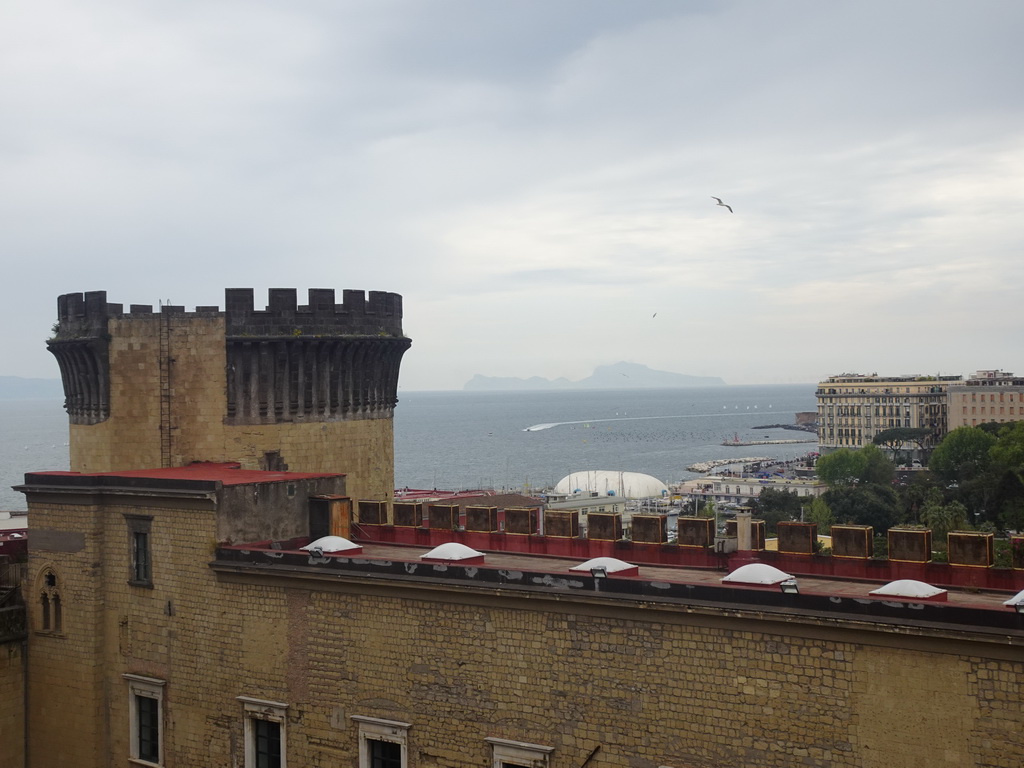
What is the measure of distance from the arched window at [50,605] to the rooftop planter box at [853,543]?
728 inches

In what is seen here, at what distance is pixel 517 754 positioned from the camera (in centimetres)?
1898

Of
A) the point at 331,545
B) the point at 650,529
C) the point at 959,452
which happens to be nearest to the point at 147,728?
the point at 331,545

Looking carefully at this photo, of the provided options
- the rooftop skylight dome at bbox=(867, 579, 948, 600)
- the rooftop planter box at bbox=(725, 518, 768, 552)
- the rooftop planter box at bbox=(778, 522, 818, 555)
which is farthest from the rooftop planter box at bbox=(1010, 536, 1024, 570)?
the rooftop planter box at bbox=(725, 518, 768, 552)

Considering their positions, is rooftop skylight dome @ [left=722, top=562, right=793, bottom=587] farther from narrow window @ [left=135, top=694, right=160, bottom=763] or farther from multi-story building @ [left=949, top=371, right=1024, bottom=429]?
multi-story building @ [left=949, top=371, right=1024, bottom=429]

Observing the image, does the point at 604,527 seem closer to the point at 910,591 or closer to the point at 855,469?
the point at 910,591

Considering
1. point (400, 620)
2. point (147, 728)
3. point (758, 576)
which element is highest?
point (758, 576)

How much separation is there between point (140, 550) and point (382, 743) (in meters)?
8.08

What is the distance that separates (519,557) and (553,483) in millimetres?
151179

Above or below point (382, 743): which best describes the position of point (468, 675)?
above

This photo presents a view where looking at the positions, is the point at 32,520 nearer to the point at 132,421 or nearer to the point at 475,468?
the point at 132,421

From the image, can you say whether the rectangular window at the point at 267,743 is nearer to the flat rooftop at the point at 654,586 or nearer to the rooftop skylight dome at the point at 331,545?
the flat rooftop at the point at 654,586

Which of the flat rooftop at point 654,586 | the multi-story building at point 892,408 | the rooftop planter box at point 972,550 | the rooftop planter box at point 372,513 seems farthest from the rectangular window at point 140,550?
the multi-story building at point 892,408

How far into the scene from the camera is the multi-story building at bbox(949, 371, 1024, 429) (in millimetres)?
173875

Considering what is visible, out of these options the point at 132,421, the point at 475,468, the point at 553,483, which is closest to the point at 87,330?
the point at 132,421
